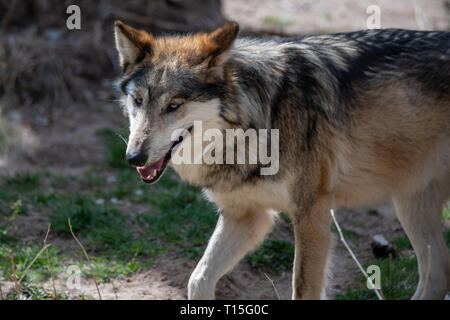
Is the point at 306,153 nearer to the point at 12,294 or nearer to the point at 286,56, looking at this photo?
the point at 286,56

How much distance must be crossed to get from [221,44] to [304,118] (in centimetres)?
78

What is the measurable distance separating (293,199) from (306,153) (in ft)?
1.08

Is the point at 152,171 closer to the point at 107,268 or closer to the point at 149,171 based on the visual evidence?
the point at 149,171

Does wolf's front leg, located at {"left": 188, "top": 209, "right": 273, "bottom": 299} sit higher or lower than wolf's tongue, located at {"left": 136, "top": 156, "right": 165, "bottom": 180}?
lower

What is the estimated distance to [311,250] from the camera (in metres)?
3.85

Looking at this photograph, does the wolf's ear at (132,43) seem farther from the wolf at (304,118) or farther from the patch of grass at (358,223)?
the patch of grass at (358,223)

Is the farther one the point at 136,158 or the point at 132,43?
the point at 132,43

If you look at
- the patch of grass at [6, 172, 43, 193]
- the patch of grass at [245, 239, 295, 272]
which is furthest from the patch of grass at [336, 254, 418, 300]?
the patch of grass at [6, 172, 43, 193]

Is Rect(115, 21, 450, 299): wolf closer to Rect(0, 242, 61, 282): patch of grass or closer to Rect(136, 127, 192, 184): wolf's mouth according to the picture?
Rect(136, 127, 192, 184): wolf's mouth

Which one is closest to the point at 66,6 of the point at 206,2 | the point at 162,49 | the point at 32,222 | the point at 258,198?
the point at 206,2

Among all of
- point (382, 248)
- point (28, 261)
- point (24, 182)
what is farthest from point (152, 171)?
point (24, 182)

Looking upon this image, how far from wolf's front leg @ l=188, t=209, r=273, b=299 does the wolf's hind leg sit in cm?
115

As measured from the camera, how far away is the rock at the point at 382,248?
202 inches

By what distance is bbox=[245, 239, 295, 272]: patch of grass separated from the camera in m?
5.13
